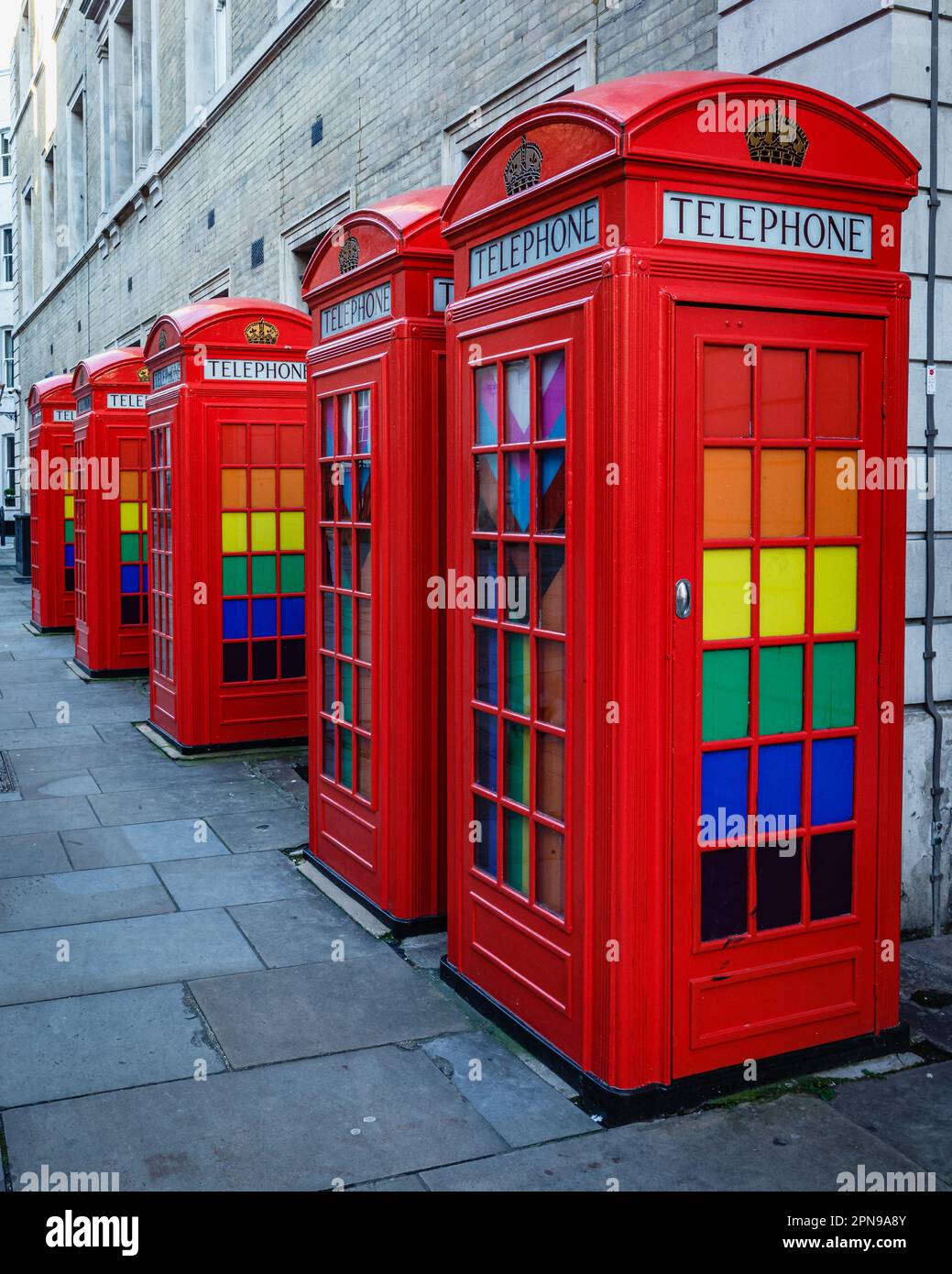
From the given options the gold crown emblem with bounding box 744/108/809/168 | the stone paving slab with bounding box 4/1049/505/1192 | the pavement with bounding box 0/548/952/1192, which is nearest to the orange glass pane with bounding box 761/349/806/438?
the gold crown emblem with bounding box 744/108/809/168

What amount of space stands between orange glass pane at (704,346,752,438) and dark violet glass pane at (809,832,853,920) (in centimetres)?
Answer: 139

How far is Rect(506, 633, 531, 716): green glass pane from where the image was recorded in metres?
4.41

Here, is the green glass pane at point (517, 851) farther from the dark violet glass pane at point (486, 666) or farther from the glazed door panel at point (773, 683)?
the glazed door panel at point (773, 683)

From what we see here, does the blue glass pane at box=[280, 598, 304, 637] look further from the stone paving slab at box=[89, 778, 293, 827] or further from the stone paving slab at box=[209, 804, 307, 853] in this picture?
the stone paving slab at box=[209, 804, 307, 853]

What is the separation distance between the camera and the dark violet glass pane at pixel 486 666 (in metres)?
4.62

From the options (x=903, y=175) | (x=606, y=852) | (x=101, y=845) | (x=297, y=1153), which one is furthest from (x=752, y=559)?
(x=101, y=845)

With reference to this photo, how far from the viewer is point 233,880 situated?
6.45 meters

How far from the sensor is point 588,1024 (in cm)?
402

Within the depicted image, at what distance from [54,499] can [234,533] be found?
7.49 meters

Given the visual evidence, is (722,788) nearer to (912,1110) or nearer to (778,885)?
(778,885)

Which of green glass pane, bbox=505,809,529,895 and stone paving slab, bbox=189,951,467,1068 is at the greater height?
green glass pane, bbox=505,809,529,895

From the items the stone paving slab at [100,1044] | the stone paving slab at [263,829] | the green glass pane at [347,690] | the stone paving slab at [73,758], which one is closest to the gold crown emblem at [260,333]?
the stone paving slab at [73,758]

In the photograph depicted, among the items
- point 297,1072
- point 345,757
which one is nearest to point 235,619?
point 345,757

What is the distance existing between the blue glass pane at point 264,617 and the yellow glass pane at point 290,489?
2.43 feet
